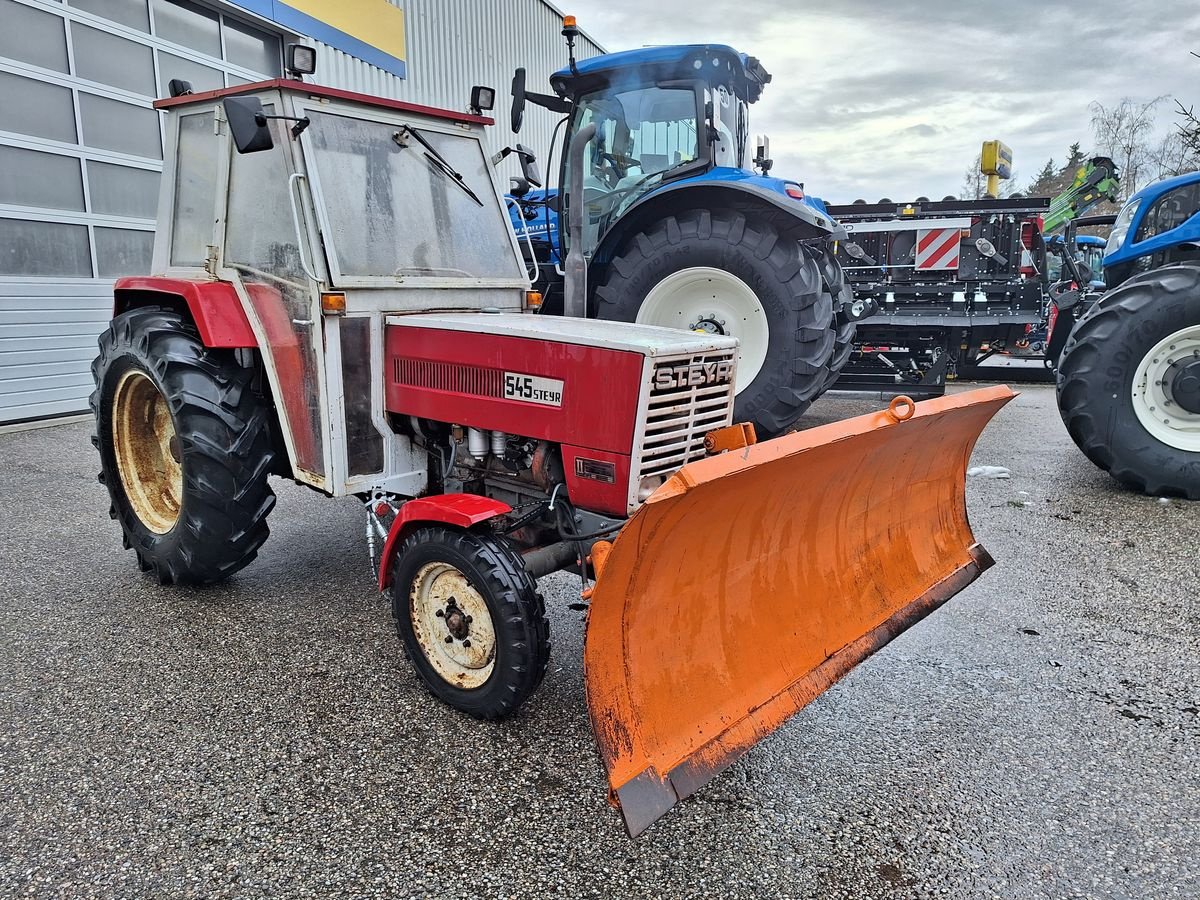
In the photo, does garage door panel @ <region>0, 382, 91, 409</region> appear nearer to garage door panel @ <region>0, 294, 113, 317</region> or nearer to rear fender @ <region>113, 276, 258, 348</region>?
garage door panel @ <region>0, 294, 113, 317</region>

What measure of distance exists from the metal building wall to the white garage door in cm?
191

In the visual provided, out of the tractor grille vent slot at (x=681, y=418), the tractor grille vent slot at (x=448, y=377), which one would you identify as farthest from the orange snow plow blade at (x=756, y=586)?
the tractor grille vent slot at (x=448, y=377)

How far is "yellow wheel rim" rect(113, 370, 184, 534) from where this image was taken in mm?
3791

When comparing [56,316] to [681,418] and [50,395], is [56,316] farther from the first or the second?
[681,418]

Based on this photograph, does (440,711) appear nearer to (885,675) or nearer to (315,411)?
(315,411)

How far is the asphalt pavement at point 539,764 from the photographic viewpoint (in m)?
1.99

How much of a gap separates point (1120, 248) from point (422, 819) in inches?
262

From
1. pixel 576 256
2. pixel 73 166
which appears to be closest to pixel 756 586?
pixel 576 256

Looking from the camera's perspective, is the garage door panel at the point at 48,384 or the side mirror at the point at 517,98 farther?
the garage door panel at the point at 48,384

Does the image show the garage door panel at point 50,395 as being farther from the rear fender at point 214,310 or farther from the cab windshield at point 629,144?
the cab windshield at point 629,144

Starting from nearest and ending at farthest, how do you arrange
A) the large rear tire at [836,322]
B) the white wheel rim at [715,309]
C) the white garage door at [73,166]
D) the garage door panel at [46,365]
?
1. the white wheel rim at [715,309]
2. the large rear tire at [836,322]
3. the white garage door at [73,166]
4. the garage door panel at [46,365]

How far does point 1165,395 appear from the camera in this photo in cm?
505

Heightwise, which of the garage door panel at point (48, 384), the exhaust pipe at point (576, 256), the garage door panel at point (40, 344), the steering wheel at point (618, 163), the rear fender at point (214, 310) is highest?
the steering wheel at point (618, 163)

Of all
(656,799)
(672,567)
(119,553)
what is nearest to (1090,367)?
(672,567)
